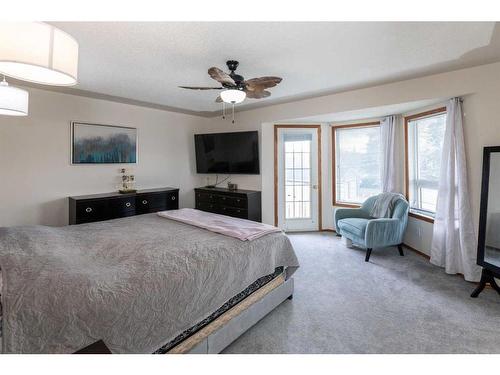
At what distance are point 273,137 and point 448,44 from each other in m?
2.90

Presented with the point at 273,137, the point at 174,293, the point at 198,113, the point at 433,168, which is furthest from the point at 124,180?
the point at 433,168

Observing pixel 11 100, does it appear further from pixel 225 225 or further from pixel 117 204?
pixel 117 204

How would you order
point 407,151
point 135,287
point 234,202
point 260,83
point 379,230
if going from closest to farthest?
point 135,287 → point 260,83 → point 379,230 → point 407,151 → point 234,202

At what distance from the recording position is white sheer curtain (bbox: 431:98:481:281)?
2805 mm

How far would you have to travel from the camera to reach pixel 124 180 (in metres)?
4.24

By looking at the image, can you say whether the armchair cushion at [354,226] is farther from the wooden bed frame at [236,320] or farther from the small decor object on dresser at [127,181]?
the small decor object on dresser at [127,181]

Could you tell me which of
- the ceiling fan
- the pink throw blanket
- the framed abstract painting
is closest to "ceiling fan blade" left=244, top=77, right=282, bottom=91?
the ceiling fan

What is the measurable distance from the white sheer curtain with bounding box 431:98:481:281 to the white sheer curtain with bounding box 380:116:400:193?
97cm

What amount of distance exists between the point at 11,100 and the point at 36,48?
1108mm

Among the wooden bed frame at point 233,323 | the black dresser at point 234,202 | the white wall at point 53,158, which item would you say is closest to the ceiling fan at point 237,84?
the wooden bed frame at point 233,323

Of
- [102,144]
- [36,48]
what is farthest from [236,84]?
[102,144]

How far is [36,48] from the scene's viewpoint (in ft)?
3.21
